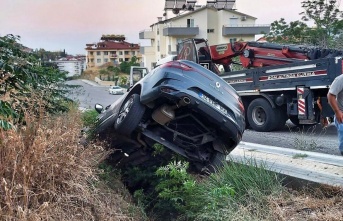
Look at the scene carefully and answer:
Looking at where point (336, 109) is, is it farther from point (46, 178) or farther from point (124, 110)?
point (46, 178)

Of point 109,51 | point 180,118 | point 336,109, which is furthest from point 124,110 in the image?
point 109,51

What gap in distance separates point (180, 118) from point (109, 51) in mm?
73201

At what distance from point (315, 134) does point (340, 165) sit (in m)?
4.69

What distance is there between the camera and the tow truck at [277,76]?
9281 mm

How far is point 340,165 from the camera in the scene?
5.12 m

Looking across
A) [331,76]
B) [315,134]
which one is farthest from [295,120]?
[331,76]

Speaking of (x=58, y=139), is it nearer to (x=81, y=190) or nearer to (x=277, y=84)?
(x=81, y=190)

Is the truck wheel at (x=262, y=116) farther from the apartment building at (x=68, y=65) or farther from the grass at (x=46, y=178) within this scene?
the grass at (x=46, y=178)

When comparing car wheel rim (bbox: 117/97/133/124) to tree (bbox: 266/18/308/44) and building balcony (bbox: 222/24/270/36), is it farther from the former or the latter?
building balcony (bbox: 222/24/270/36)

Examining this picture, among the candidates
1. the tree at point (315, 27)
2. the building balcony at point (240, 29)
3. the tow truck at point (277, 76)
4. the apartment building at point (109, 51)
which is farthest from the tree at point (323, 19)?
the apartment building at point (109, 51)

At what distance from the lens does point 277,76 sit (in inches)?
400

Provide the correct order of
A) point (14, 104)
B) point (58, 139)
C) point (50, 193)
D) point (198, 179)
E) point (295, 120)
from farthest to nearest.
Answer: point (295, 120), point (198, 179), point (14, 104), point (58, 139), point (50, 193)

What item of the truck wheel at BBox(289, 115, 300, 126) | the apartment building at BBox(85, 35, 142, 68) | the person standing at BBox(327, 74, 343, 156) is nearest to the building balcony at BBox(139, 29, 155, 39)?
the apartment building at BBox(85, 35, 142, 68)

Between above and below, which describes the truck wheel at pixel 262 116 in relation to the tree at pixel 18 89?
below
